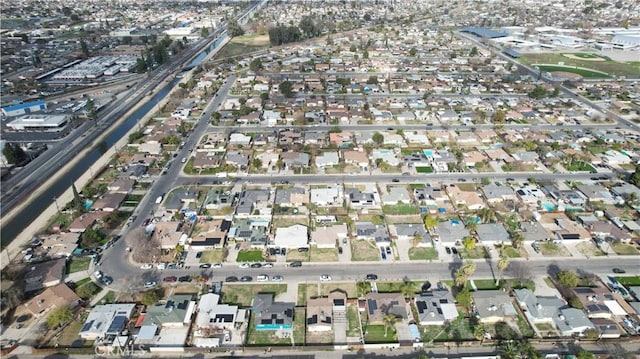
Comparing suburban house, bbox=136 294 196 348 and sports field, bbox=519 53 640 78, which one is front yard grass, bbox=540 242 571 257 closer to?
suburban house, bbox=136 294 196 348

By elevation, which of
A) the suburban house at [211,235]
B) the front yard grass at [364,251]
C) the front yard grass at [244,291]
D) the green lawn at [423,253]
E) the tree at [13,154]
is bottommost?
the green lawn at [423,253]

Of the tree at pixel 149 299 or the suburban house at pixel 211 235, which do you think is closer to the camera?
the tree at pixel 149 299

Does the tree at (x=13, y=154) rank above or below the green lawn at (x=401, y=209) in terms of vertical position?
above

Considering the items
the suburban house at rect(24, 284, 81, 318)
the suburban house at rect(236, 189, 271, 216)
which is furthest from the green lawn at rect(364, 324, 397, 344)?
the suburban house at rect(24, 284, 81, 318)

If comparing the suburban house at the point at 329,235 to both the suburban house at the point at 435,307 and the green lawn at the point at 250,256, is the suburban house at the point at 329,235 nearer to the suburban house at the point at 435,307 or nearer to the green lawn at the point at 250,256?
the green lawn at the point at 250,256

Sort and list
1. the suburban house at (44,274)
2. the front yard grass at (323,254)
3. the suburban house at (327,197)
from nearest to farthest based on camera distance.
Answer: the suburban house at (44,274), the front yard grass at (323,254), the suburban house at (327,197)

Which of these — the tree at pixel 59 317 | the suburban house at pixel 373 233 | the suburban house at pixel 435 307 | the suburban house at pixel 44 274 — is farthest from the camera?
the suburban house at pixel 373 233

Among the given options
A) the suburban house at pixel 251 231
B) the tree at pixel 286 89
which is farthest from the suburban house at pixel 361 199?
the tree at pixel 286 89

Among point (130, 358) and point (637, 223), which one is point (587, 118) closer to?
point (637, 223)
